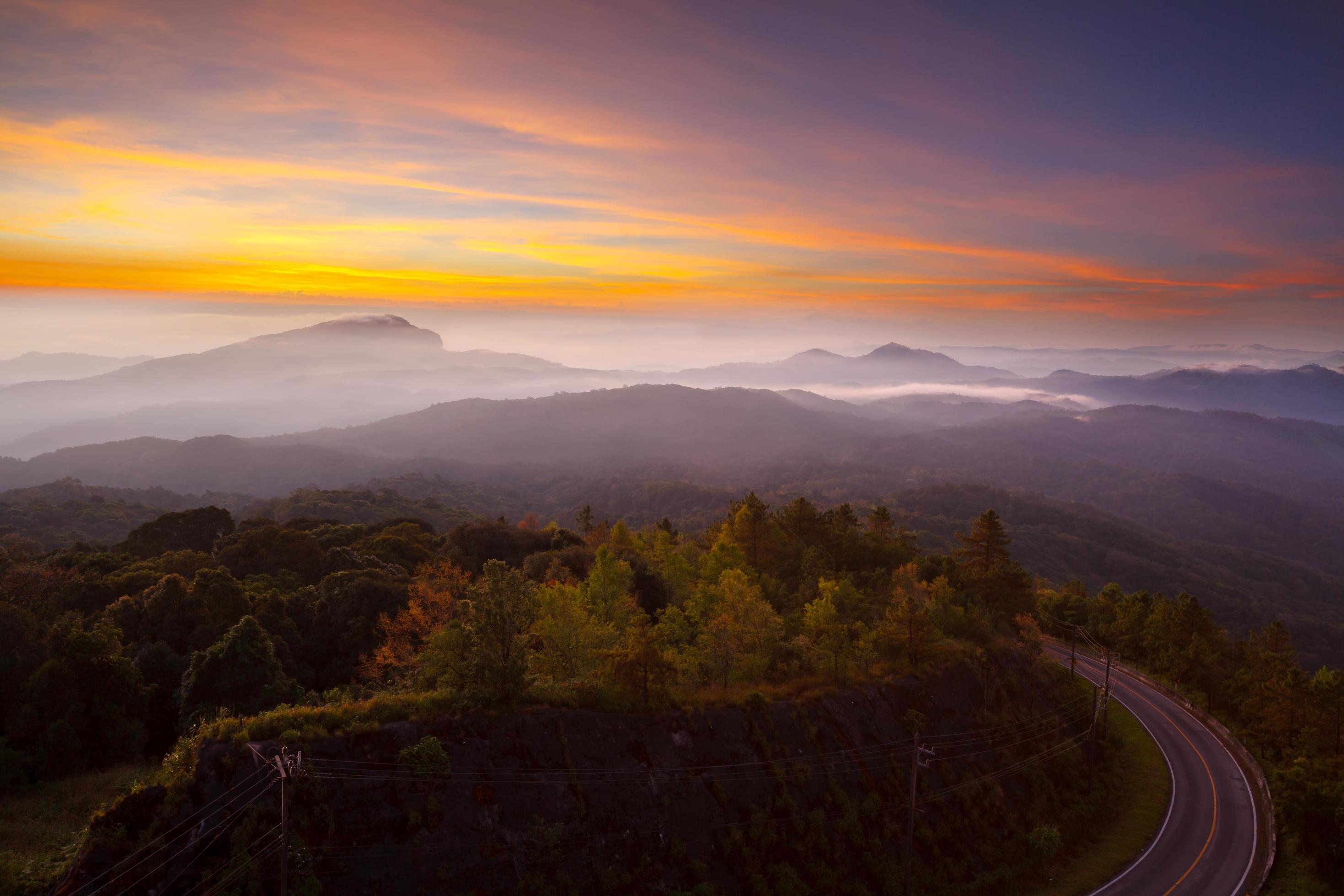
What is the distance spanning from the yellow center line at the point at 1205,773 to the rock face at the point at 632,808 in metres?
5.57

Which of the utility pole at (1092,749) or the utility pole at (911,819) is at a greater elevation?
the utility pole at (911,819)

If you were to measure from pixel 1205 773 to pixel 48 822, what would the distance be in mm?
66492

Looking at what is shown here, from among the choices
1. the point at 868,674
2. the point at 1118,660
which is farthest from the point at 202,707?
the point at 1118,660

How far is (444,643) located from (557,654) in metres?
11.2

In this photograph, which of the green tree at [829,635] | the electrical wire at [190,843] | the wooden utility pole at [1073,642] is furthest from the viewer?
the wooden utility pole at [1073,642]

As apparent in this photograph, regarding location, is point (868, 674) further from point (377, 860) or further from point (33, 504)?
point (33, 504)

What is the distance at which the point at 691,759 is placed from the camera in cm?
2878

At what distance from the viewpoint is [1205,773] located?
4697cm

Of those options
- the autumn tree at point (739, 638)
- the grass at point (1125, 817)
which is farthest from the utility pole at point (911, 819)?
the autumn tree at point (739, 638)

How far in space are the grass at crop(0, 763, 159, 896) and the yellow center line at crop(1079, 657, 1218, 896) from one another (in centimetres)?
4876

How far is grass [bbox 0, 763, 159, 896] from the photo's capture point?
17.2 meters

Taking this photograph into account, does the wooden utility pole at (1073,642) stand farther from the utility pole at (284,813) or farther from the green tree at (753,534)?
the utility pole at (284,813)

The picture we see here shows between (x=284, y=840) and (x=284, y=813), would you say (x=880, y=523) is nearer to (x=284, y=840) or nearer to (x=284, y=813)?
(x=284, y=840)

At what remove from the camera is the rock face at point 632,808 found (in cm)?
2022
